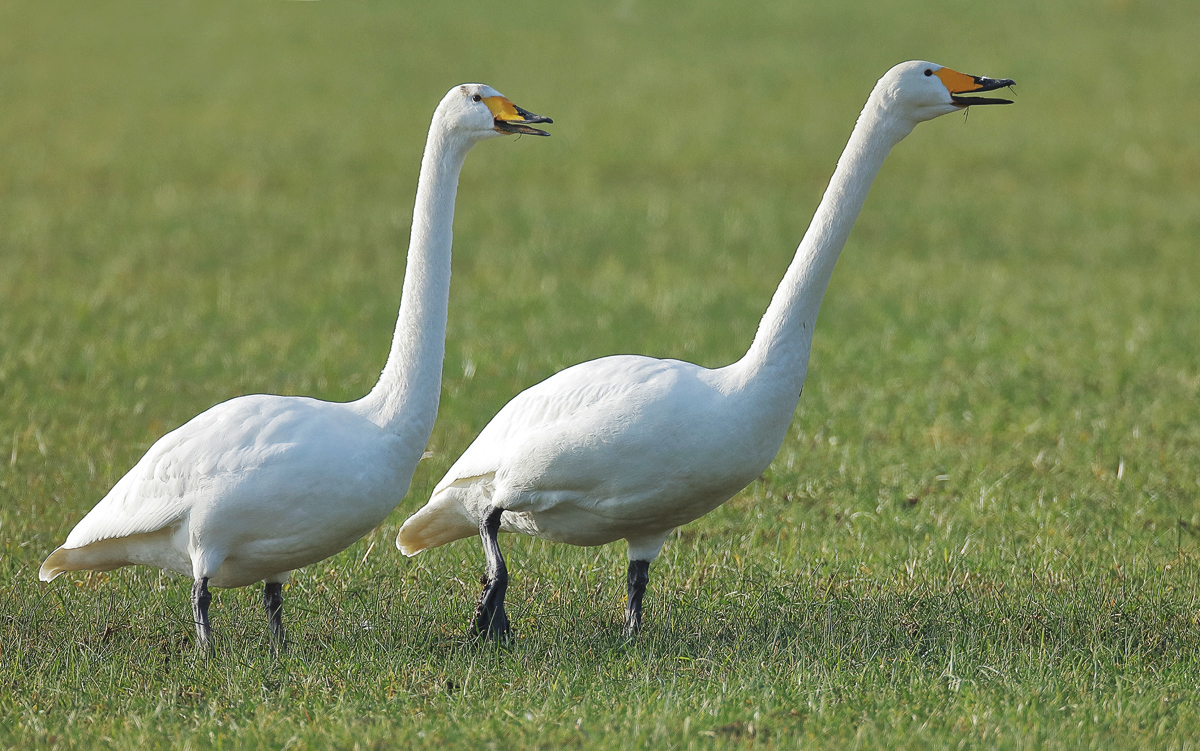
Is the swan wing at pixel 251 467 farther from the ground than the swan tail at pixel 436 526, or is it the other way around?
the swan wing at pixel 251 467

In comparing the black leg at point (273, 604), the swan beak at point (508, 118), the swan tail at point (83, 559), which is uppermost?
the swan beak at point (508, 118)

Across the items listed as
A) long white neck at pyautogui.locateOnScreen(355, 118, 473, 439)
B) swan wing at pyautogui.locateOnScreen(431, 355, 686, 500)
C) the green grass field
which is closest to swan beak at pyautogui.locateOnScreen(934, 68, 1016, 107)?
swan wing at pyautogui.locateOnScreen(431, 355, 686, 500)

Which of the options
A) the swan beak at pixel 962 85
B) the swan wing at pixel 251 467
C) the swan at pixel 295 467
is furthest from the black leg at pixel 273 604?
the swan beak at pixel 962 85

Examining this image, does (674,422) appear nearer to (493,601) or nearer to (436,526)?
(493,601)

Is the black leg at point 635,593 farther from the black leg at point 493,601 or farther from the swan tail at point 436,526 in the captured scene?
the swan tail at point 436,526

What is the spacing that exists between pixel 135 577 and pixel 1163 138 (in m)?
18.0

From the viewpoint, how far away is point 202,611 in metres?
4.68

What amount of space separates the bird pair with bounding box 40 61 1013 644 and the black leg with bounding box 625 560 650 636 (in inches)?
9.2

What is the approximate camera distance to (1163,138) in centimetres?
1975

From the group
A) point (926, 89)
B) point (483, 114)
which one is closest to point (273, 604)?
point (483, 114)

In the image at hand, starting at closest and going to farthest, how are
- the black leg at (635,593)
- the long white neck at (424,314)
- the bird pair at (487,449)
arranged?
the bird pair at (487,449), the long white neck at (424,314), the black leg at (635,593)

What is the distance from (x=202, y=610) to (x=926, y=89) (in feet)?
10.6

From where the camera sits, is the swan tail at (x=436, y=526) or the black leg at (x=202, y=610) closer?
the black leg at (x=202, y=610)

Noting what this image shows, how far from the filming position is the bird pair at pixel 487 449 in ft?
15.1
